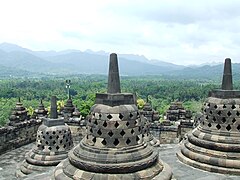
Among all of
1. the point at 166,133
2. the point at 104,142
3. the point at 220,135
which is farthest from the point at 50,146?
the point at 166,133

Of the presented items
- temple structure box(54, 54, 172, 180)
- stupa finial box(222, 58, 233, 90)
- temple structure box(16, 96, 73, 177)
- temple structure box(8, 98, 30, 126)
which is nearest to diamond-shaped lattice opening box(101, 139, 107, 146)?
temple structure box(54, 54, 172, 180)

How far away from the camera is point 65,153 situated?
1327cm

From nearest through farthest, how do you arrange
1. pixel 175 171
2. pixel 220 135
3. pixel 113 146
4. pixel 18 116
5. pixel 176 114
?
pixel 113 146
pixel 175 171
pixel 220 135
pixel 18 116
pixel 176 114

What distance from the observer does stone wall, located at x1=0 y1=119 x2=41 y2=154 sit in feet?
61.9

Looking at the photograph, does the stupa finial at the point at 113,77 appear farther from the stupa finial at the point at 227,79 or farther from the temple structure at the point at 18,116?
the temple structure at the point at 18,116

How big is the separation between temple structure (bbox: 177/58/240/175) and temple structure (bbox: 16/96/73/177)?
18.5 ft

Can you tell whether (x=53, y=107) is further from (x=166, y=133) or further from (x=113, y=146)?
(x=166, y=133)

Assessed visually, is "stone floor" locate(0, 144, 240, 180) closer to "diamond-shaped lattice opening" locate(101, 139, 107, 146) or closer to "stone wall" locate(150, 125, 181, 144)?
"diamond-shaped lattice opening" locate(101, 139, 107, 146)

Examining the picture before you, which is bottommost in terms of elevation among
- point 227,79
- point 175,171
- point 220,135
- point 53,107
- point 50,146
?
point 50,146

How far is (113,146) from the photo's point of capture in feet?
23.2

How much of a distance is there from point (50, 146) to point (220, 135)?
23.8 ft

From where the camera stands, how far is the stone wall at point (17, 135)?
18.9 m

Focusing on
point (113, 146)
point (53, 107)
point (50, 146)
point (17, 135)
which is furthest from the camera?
point (17, 135)

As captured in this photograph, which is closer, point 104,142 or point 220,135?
point 104,142
